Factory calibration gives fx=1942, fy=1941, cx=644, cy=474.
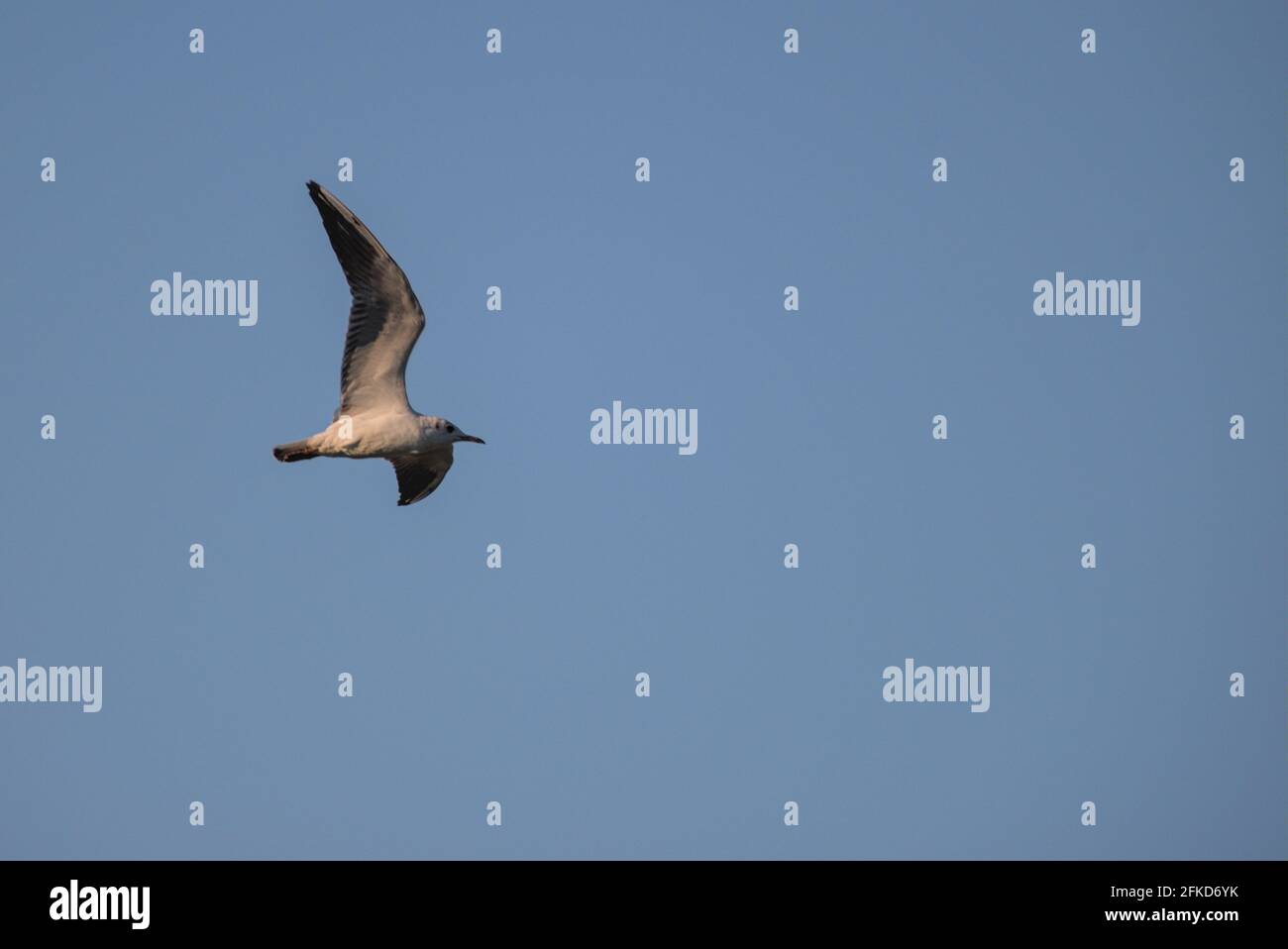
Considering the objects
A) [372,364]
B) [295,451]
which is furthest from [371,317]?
[295,451]

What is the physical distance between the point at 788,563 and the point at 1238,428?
7.11m

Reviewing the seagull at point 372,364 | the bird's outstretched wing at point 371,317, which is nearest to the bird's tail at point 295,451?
the seagull at point 372,364

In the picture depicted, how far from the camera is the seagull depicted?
1848 cm

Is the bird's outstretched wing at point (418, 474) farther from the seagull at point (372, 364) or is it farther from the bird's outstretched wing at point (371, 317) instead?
the bird's outstretched wing at point (371, 317)

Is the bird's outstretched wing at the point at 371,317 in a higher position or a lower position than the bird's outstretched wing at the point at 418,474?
higher

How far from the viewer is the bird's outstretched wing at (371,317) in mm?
18406

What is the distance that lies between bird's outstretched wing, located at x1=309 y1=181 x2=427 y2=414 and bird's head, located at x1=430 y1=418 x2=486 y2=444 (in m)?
0.42

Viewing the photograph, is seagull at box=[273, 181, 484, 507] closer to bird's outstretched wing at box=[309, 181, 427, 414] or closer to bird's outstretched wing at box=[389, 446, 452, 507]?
bird's outstretched wing at box=[309, 181, 427, 414]

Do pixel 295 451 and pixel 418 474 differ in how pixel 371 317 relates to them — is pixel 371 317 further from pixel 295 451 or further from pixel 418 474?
pixel 418 474

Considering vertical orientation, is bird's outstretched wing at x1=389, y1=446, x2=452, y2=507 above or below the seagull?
below

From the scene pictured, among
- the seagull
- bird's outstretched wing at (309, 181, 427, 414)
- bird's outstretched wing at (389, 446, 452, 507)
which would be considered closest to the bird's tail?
the seagull
